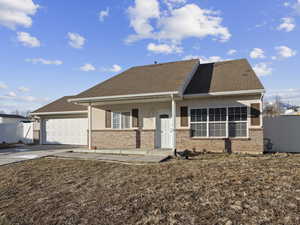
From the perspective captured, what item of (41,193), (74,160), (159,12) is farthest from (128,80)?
(41,193)

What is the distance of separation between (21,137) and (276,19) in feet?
70.5

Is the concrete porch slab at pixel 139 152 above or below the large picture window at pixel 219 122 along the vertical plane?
below

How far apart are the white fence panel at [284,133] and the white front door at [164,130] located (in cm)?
538

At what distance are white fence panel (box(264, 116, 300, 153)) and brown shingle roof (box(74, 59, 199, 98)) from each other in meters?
5.43

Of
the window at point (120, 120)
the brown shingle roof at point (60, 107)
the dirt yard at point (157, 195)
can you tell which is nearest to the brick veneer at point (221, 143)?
the dirt yard at point (157, 195)

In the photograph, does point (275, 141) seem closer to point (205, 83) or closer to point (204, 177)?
point (205, 83)

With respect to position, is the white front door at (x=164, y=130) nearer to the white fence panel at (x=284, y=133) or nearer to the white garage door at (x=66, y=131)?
the white fence panel at (x=284, y=133)

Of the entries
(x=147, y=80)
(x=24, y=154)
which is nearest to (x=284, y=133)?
(x=147, y=80)

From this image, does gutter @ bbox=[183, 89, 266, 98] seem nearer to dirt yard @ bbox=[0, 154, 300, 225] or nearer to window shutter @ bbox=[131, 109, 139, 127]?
window shutter @ bbox=[131, 109, 139, 127]

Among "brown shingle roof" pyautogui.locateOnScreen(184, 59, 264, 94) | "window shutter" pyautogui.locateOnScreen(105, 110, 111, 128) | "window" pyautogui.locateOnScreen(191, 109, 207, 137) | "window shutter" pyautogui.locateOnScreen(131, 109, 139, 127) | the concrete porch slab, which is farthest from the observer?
"window shutter" pyautogui.locateOnScreen(105, 110, 111, 128)

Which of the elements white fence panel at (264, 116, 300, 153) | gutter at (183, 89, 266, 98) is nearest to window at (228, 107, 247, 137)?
gutter at (183, 89, 266, 98)

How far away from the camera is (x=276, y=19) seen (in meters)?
10.1

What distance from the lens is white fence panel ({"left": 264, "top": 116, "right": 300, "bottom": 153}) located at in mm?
10266

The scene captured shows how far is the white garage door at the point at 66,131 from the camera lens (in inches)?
569
